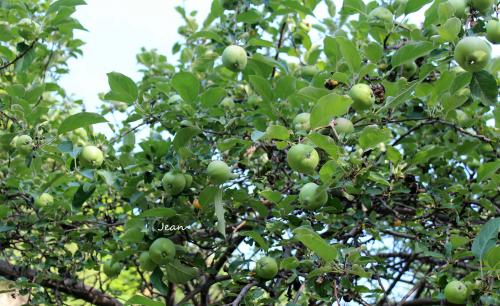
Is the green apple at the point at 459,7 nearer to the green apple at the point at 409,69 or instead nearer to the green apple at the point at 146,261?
the green apple at the point at 409,69

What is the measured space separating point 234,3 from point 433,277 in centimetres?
163

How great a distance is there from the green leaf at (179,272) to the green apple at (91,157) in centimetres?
52

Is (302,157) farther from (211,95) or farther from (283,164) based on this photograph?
(283,164)

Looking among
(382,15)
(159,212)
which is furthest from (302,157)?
(382,15)

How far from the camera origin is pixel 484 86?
6.26 ft

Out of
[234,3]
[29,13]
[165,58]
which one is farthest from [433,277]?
[165,58]

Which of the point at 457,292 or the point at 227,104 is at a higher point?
the point at 227,104

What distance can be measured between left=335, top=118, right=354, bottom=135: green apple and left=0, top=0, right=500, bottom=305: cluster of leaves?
0.05 ft

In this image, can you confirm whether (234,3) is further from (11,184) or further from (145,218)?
(11,184)

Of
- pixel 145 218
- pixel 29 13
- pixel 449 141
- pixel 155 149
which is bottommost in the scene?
pixel 145 218

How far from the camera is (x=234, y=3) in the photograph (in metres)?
2.92

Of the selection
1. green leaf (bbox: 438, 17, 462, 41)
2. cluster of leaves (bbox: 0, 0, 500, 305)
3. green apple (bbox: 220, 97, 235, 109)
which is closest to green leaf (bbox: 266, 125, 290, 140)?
cluster of leaves (bbox: 0, 0, 500, 305)

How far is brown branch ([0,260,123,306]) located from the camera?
3.33 meters

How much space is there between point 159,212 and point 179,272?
13.6 inches
